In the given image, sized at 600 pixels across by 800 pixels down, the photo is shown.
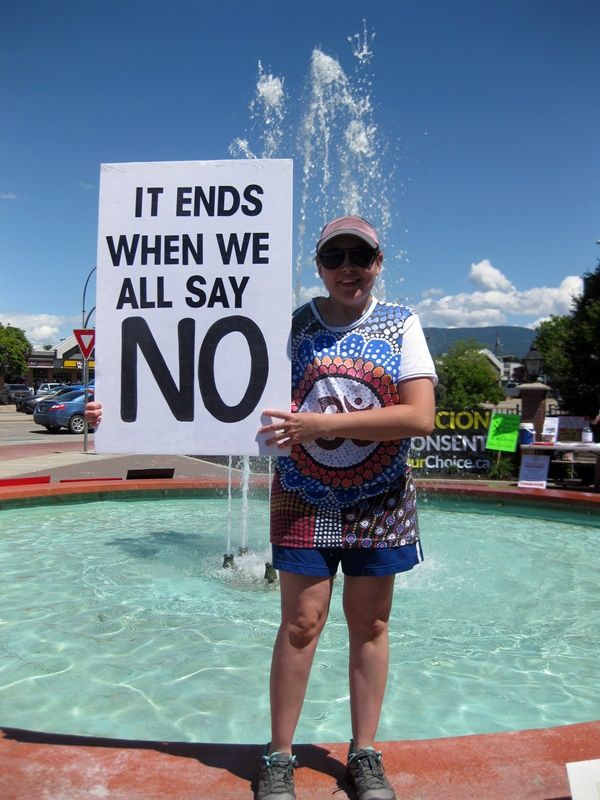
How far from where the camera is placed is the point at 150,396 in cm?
234

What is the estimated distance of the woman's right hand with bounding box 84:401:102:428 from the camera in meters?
2.32

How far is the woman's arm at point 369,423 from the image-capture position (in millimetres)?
2037

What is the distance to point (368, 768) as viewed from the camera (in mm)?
2018

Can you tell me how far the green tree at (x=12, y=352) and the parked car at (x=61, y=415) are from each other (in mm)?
48681

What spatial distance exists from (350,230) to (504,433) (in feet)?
38.8

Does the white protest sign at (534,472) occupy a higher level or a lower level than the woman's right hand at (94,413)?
lower

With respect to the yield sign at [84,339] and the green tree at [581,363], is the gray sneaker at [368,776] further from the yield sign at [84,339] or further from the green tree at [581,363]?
the green tree at [581,363]

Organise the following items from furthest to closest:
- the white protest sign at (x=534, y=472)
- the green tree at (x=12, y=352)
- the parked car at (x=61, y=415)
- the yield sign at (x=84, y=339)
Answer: the green tree at (x=12, y=352), the parked car at (x=61, y=415), the yield sign at (x=84, y=339), the white protest sign at (x=534, y=472)

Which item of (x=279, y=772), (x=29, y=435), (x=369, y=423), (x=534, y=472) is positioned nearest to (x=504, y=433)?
(x=534, y=472)

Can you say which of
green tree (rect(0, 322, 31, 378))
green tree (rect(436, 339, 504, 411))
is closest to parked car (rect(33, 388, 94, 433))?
green tree (rect(436, 339, 504, 411))

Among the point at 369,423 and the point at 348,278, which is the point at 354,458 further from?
the point at 348,278

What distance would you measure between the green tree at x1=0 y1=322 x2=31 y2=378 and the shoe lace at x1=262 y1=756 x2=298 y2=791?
241 ft

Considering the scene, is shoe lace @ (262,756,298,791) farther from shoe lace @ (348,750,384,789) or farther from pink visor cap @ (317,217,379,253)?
pink visor cap @ (317,217,379,253)

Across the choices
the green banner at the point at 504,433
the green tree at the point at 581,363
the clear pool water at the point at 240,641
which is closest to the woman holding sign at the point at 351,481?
the clear pool water at the point at 240,641
